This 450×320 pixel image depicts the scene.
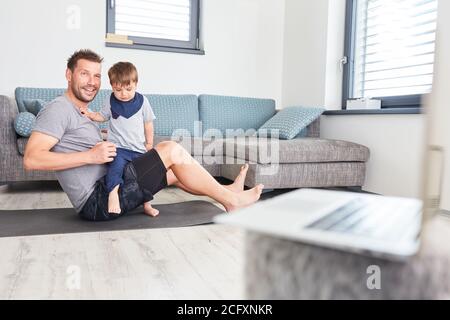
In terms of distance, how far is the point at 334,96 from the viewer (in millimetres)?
3623

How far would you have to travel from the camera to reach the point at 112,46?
12.0ft

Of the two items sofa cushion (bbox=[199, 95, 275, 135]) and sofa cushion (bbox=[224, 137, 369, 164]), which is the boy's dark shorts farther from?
sofa cushion (bbox=[199, 95, 275, 135])

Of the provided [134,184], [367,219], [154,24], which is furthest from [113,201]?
[154,24]

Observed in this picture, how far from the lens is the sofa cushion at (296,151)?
2.67 meters

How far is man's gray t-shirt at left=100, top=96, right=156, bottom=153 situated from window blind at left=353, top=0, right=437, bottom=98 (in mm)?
1824

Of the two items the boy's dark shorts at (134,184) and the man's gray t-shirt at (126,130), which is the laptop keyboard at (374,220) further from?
the man's gray t-shirt at (126,130)

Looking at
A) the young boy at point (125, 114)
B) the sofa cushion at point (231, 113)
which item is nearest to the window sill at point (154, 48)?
the sofa cushion at point (231, 113)

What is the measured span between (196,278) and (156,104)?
2.38 meters

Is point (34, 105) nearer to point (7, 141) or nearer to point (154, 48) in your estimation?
point (7, 141)

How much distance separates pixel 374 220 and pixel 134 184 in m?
1.47

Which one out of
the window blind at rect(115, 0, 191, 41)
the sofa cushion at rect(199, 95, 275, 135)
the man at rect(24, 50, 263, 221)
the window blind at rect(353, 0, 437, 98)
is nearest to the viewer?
the man at rect(24, 50, 263, 221)

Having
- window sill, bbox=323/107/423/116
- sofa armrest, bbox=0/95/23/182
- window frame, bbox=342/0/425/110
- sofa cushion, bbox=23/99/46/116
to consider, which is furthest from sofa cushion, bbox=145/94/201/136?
window frame, bbox=342/0/425/110

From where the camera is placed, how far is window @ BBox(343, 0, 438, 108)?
275 centimetres
